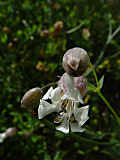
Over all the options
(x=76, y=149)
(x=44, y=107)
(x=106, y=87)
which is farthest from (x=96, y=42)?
(x=44, y=107)

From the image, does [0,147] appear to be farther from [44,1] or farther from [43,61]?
[44,1]

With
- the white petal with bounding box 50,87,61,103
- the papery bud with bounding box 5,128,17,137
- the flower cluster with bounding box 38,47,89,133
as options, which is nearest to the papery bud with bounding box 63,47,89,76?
the flower cluster with bounding box 38,47,89,133

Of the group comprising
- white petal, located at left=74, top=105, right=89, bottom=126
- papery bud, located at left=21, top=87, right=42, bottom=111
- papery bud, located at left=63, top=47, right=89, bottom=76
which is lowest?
white petal, located at left=74, top=105, right=89, bottom=126

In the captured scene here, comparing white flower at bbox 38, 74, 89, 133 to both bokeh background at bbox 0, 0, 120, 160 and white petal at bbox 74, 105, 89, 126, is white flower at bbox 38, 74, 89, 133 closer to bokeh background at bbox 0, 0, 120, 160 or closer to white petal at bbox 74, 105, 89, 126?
white petal at bbox 74, 105, 89, 126

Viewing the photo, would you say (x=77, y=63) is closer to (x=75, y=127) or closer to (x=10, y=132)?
(x=75, y=127)

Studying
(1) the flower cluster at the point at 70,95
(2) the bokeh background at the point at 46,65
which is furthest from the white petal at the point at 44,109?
(2) the bokeh background at the point at 46,65

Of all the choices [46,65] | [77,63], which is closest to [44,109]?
[77,63]

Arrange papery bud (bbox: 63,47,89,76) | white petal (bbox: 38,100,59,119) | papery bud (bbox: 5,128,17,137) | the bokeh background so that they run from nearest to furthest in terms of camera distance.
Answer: papery bud (bbox: 63,47,89,76) < white petal (bbox: 38,100,59,119) < papery bud (bbox: 5,128,17,137) < the bokeh background

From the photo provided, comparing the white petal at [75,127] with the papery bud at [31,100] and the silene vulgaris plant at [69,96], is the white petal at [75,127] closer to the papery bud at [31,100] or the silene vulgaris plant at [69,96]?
the silene vulgaris plant at [69,96]
